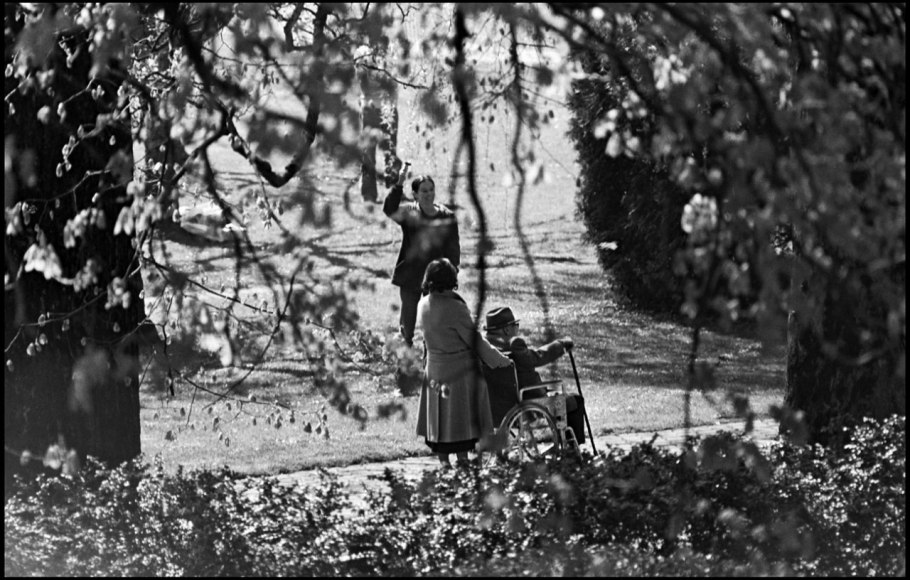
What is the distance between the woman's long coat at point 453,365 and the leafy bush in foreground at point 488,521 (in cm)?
154

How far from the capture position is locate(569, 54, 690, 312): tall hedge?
1492cm

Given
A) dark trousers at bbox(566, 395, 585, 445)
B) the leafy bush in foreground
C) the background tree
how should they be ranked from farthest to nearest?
dark trousers at bbox(566, 395, 585, 445) → the leafy bush in foreground → the background tree

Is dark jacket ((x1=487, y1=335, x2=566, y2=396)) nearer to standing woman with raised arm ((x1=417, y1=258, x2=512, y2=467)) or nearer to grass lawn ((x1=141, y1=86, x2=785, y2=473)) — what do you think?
standing woman with raised arm ((x1=417, y1=258, x2=512, y2=467))

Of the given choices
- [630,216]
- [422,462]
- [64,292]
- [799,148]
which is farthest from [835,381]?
[630,216]

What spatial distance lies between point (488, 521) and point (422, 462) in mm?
3303

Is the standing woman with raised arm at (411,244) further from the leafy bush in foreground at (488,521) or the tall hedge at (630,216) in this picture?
the tall hedge at (630,216)

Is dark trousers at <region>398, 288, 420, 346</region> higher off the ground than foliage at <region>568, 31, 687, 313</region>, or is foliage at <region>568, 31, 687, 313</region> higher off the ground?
foliage at <region>568, 31, 687, 313</region>

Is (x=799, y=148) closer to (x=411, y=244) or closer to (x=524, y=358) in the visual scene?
(x=524, y=358)

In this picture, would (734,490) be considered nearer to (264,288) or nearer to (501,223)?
(264,288)

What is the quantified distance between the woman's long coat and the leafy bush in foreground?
1538mm

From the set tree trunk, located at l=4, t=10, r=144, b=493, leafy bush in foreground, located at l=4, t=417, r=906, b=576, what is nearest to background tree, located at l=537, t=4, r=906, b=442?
leafy bush in foreground, located at l=4, t=417, r=906, b=576

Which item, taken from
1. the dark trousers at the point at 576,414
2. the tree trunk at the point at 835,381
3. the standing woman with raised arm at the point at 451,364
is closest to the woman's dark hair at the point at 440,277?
the standing woman with raised arm at the point at 451,364

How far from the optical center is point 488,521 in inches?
245

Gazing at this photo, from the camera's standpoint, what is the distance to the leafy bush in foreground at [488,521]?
594cm
